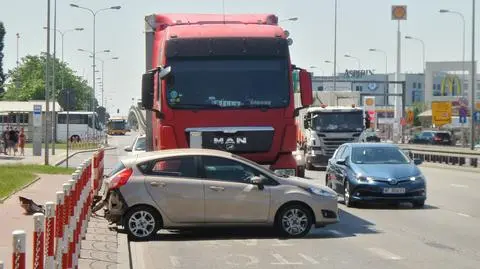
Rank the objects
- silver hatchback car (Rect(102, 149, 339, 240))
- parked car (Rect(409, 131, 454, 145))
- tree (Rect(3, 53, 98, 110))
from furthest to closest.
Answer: tree (Rect(3, 53, 98, 110)) → parked car (Rect(409, 131, 454, 145)) → silver hatchback car (Rect(102, 149, 339, 240))

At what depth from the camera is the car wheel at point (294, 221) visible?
1498 centimetres

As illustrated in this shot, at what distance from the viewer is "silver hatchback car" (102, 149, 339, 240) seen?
1470 centimetres

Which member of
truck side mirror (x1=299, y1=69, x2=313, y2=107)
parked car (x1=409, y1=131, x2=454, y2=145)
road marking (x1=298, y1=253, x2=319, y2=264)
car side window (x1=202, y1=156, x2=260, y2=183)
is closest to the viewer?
road marking (x1=298, y1=253, x2=319, y2=264)

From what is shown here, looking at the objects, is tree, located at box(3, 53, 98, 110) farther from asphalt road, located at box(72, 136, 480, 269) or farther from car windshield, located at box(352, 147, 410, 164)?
asphalt road, located at box(72, 136, 480, 269)

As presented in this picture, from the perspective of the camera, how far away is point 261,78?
Result: 16.2 meters

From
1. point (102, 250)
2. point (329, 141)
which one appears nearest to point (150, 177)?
point (102, 250)

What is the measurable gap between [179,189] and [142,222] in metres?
0.80

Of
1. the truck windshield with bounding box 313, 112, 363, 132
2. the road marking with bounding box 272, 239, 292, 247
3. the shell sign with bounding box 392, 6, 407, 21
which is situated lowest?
the road marking with bounding box 272, 239, 292, 247

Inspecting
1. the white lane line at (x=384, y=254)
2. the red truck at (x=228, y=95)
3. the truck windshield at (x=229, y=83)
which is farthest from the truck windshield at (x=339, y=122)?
the white lane line at (x=384, y=254)

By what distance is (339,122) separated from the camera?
37156 millimetres

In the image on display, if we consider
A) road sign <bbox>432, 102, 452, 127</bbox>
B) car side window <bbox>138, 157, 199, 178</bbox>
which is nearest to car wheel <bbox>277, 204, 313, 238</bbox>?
car side window <bbox>138, 157, 199, 178</bbox>

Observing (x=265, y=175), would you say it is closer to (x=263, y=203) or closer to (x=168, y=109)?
(x=263, y=203)

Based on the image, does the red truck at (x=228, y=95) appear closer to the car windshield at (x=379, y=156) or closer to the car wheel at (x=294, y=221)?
the car wheel at (x=294, y=221)

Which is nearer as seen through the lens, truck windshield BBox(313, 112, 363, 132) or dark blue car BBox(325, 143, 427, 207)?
dark blue car BBox(325, 143, 427, 207)
